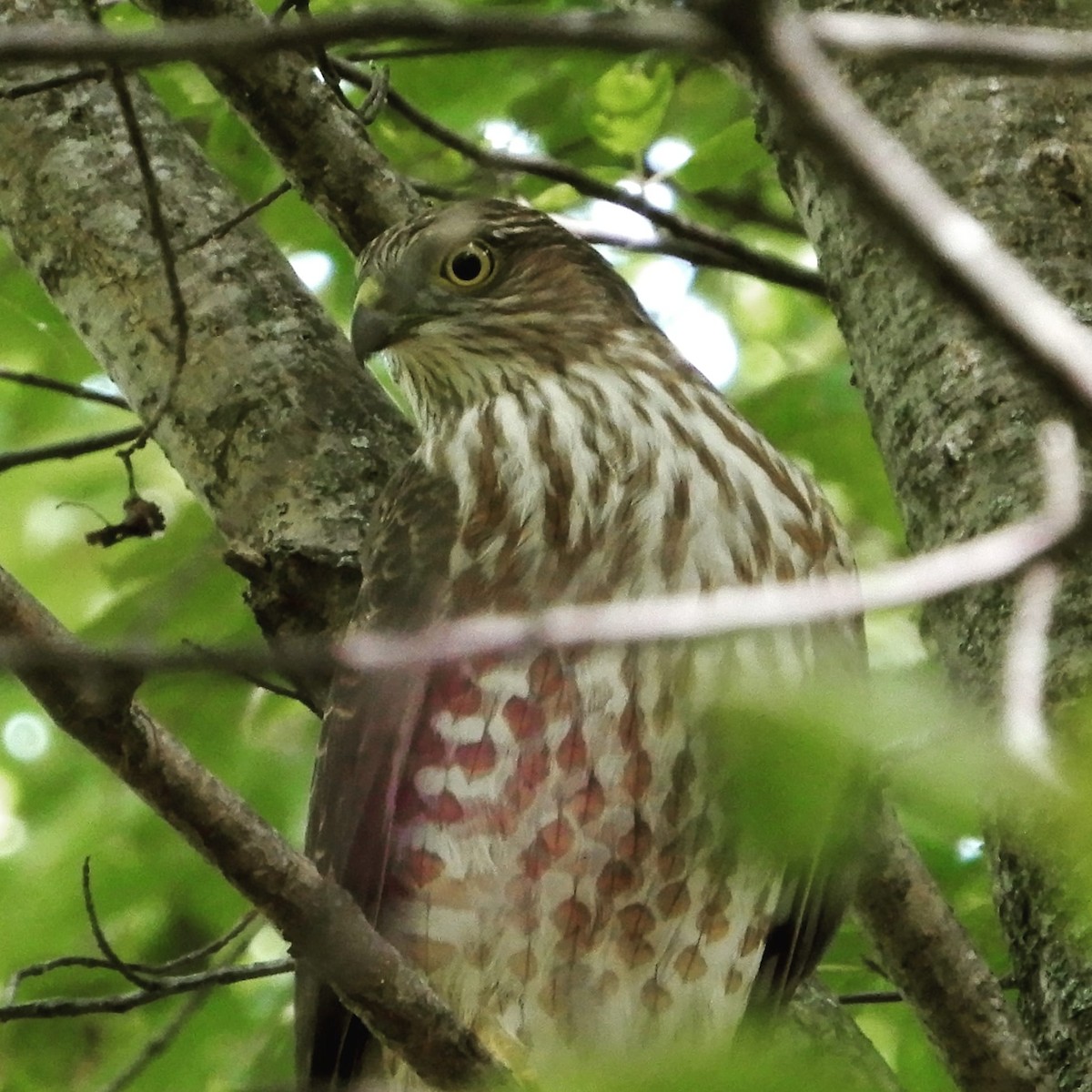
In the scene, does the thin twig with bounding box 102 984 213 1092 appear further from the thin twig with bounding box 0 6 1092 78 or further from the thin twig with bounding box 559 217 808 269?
the thin twig with bounding box 0 6 1092 78

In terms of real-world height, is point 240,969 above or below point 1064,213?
below

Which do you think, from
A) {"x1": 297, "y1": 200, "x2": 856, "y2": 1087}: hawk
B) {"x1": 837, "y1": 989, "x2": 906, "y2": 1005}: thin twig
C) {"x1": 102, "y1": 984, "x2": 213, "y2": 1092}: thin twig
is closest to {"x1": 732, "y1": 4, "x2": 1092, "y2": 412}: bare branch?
{"x1": 297, "y1": 200, "x2": 856, "y2": 1087}: hawk

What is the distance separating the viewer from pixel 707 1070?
34.7 inches

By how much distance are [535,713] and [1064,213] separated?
4.17 feet

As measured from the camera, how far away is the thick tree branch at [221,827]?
5.16 feet

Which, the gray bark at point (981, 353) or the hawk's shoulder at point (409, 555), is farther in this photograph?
the hawk's shoulder at point (409, 555)

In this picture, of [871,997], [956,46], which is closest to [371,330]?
[871,997]

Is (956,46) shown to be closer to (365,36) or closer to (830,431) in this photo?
(365,36)

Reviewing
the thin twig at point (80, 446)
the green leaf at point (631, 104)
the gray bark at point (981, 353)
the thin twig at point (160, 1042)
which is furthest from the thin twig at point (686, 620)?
the green leaf at point (631, 104)

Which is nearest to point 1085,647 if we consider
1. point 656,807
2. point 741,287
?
point 656,807

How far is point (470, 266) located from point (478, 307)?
3.6 inches

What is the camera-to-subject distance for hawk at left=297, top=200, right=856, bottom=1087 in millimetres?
2920

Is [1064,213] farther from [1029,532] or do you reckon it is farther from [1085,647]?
[1029,532]

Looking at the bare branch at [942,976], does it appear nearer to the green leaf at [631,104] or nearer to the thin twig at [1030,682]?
the thin twig at [1030,682]
